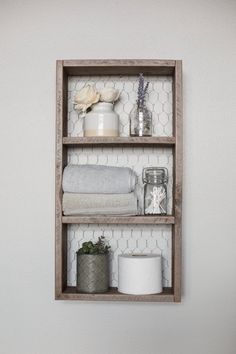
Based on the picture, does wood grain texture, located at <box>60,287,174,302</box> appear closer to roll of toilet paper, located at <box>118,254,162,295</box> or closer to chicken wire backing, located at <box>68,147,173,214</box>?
roll of toilet paper, located at <box>118,254,162,295</box>

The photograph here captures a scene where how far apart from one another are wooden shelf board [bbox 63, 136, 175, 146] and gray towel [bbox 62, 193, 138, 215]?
0.20 m

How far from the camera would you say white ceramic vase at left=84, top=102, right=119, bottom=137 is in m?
2.21

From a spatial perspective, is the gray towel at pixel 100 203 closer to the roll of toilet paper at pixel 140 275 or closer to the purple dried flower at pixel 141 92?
the roll of toilet paper at pixel 140 275

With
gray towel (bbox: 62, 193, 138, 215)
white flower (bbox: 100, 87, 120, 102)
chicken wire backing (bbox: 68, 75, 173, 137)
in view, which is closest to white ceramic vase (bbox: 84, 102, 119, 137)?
white flower (bbox: 100, 87, 120, 102)

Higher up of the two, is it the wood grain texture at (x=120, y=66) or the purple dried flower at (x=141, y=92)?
the wood grain texture at (x=120, y=66)

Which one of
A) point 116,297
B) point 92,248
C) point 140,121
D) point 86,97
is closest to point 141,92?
point 140,121

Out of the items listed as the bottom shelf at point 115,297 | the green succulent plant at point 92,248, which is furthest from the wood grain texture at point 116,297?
the green succulent plant at point 92,248

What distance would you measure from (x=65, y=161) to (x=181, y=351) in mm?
910

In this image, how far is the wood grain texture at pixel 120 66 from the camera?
218cm

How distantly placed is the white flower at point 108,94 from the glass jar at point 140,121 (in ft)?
0.31
